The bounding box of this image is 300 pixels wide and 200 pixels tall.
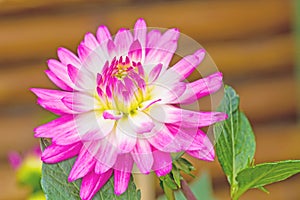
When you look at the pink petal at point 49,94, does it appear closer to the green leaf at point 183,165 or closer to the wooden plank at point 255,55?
the green leaf at point 183,165

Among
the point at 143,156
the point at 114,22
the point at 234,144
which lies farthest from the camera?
the point at 114,22

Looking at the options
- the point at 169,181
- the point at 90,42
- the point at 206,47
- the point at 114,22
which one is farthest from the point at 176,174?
the point at 206,47

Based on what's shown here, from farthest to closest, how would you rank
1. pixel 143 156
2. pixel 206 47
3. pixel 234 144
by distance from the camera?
pixel 206 47 < pixel 234 144 < pixel 143 156

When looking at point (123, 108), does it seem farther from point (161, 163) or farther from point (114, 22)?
point (114, 22)

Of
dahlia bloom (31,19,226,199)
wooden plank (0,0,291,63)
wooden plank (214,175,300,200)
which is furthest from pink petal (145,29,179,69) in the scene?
wooden plank (214,175,300,200)

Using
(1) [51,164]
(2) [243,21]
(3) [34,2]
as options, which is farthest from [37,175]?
(2) [243,21]

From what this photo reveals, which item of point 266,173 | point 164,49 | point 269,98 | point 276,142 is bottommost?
point 276,142

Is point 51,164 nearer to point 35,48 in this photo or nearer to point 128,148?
point 128,148

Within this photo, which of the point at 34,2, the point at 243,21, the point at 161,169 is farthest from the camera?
the point at 243,21
